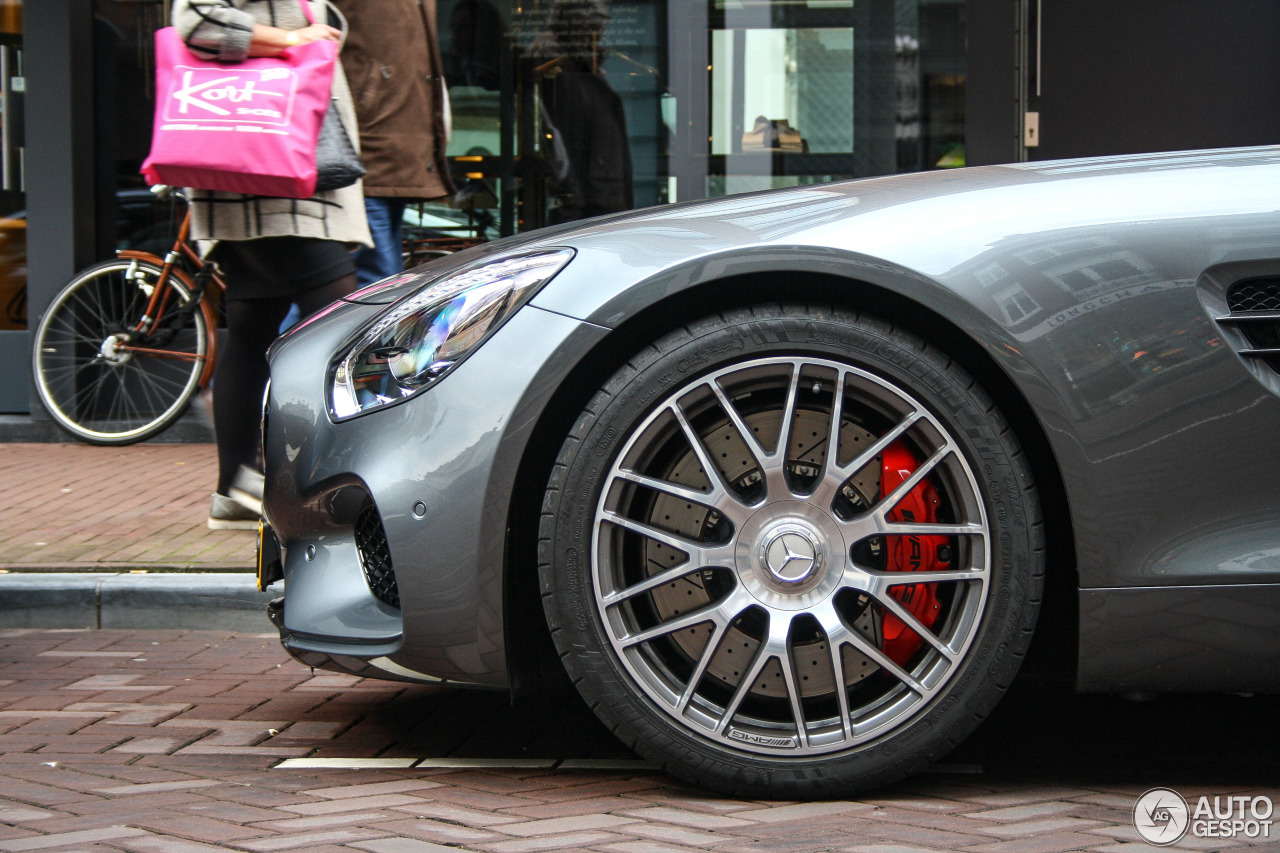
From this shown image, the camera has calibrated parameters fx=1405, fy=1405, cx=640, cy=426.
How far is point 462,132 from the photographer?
293 inches

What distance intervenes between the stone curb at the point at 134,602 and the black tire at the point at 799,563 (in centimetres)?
190

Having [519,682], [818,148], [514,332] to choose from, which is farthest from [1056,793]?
[818,148]

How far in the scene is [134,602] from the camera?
4.12 meters

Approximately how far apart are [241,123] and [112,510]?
6.73 feet

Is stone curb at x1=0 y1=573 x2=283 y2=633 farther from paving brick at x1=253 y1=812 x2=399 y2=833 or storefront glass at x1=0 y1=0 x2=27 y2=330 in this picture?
storefront glass at x1=0 y1=0 x2=27 y2=330

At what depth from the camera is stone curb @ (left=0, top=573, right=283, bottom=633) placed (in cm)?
405

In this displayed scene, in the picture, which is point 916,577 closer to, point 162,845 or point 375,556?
point 375,556

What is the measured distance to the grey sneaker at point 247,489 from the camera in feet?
14.9

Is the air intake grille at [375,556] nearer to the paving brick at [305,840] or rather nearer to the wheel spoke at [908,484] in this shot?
the paving brick at [305,840]

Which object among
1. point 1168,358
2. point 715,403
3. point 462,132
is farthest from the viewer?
point 462,132

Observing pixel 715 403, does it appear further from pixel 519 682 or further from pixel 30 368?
pixel 30 368

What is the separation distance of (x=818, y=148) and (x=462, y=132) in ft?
6.22

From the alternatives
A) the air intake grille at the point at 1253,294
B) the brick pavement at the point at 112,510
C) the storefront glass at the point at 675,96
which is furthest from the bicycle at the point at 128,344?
the air intake grille at the point at 1253,294

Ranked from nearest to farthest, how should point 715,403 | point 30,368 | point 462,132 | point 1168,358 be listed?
point 1168,358
point 715,403
point 30,368
point 462,132
